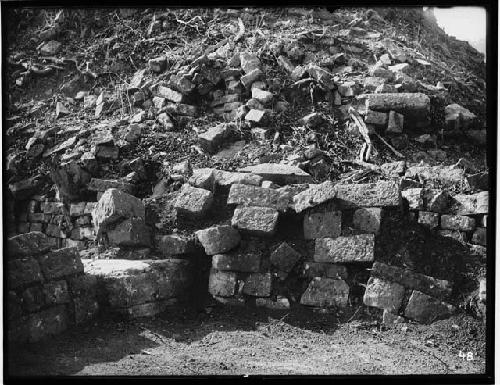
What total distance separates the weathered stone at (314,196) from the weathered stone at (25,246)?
7.61 feet

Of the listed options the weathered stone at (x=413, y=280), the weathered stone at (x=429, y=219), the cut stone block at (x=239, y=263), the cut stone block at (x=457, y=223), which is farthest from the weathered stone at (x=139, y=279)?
the cut stone block at (x=457, y=223)

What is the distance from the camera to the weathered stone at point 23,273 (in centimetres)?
436

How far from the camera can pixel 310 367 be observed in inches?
175

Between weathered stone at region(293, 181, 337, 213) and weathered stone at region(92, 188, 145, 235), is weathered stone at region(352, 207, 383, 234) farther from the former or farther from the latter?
weathered stone at region(92, 188, 145, 235)

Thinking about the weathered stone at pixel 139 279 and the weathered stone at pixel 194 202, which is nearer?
the weathered stone at pixel 139 279

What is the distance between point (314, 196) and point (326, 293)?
907mm

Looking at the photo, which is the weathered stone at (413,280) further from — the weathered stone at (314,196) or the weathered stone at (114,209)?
the weathered stone at (114,209)

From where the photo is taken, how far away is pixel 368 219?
484 centimetres

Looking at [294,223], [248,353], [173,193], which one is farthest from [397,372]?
[173,193]

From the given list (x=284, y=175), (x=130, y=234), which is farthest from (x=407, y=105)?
(x=130, y=234)

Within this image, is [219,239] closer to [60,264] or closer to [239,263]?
[239,263]

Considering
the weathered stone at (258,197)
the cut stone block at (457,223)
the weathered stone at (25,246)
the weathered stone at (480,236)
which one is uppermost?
the weathered stone at (258,197)

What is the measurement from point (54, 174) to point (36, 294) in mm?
1707

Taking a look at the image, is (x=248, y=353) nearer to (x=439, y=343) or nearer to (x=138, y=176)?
(x=439, y=343)
